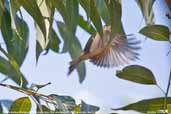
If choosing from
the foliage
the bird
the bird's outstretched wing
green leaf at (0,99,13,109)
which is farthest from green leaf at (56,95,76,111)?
the bird's outstretched wing

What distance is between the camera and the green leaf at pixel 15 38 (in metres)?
0.58

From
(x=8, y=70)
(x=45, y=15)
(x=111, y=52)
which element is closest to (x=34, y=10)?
(x=45, y=15)

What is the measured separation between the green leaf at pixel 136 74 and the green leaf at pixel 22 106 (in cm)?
14

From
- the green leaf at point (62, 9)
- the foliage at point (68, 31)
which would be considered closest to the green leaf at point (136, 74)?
the foliage at point (68, 31)

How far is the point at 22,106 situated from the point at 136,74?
0.17 m

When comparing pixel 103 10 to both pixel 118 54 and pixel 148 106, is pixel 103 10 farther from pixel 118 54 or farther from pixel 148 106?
pixel 118 54

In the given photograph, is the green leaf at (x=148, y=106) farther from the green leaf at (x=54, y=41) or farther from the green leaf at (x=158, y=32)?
the green leaf at (x=54, y=41)

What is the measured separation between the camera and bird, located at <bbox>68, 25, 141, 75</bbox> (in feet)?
2.86

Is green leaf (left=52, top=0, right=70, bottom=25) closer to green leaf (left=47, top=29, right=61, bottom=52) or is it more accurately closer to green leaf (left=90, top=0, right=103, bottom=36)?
green leaf (left=90, top=0, right=103, bottom=36)

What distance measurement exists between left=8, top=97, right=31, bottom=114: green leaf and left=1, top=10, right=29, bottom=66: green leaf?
0.08 metres

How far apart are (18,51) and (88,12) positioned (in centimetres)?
15

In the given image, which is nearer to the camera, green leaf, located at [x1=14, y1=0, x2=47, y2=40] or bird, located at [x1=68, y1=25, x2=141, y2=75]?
green leaf, located at [x1=14, y1=0, x2=47, y2=40]

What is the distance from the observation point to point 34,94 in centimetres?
50

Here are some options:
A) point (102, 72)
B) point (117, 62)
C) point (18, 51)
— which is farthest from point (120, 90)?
point (18, 51)
